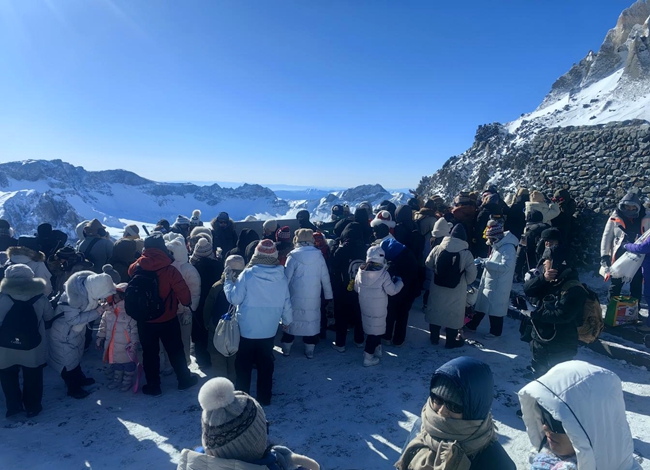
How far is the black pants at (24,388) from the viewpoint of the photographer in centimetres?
415

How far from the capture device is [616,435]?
6.08 ft

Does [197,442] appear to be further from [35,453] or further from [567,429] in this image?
[567,429]

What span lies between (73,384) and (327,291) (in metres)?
3.44

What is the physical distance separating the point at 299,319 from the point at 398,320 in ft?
5.31

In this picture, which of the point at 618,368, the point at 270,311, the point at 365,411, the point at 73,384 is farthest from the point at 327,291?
the point at 618,368

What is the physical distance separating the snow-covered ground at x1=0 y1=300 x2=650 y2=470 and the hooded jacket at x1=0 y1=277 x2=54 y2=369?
714 mm

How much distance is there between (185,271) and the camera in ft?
16.1

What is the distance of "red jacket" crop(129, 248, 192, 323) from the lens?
4.30 metres

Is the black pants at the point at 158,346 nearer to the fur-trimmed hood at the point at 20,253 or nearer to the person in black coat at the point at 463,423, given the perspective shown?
the fur-trimmed hood at the point at 20,253

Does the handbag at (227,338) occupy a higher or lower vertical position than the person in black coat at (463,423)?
lower

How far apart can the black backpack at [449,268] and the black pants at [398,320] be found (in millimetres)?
674

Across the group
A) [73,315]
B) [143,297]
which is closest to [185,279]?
[143,297]

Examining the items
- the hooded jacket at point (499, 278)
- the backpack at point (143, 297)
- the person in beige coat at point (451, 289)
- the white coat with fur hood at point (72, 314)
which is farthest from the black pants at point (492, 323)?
the white coat with fur hood at point (72, 314)

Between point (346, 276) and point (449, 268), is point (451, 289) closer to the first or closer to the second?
point (449, 268)
